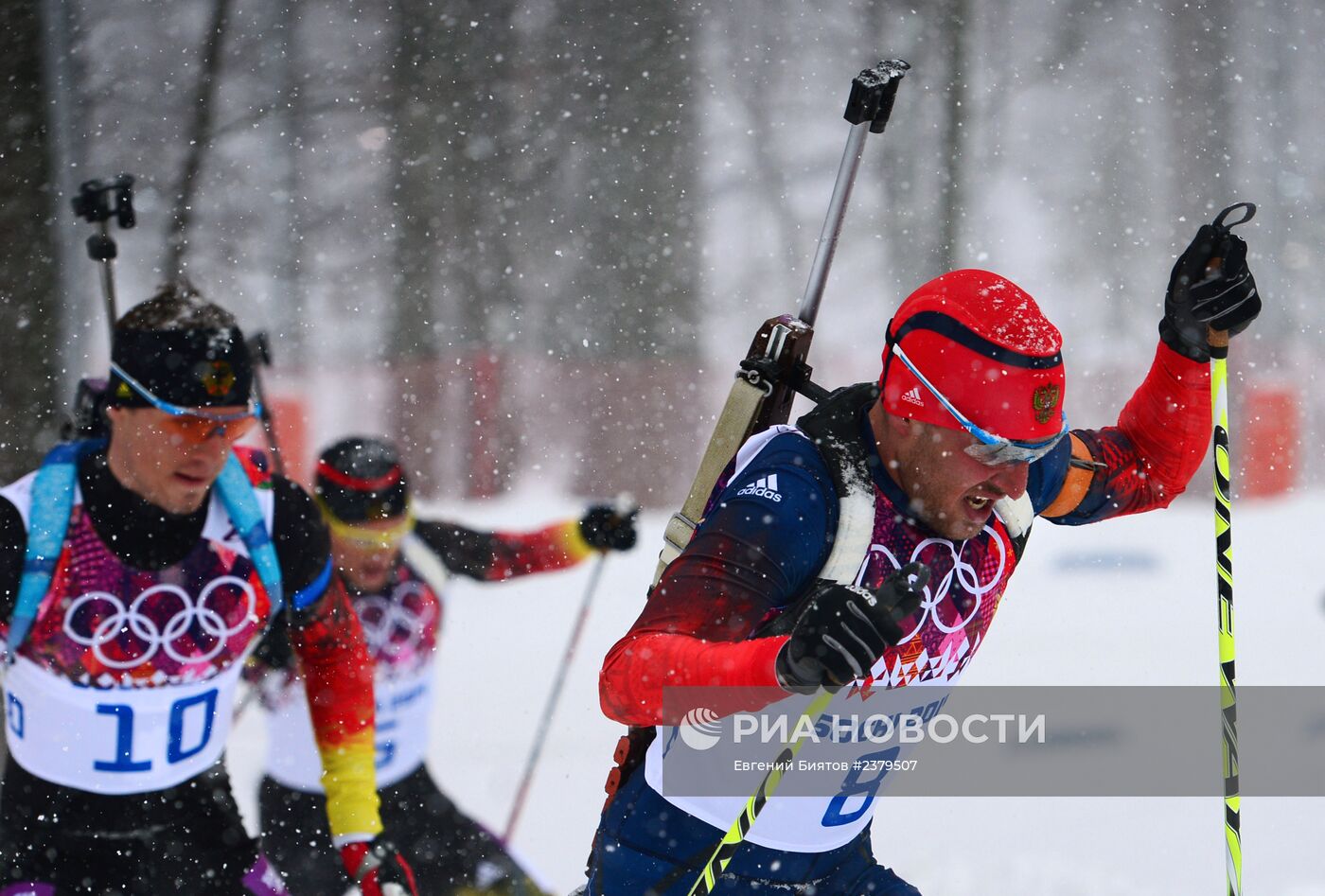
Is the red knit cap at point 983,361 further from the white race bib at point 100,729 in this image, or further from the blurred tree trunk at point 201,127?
the blurred tree trunk at point 201,127

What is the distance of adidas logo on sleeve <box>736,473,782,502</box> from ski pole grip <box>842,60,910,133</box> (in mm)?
906

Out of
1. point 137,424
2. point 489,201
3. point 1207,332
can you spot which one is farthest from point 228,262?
point 1207,332

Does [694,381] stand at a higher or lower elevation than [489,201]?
lower

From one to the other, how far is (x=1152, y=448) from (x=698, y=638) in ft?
4.20

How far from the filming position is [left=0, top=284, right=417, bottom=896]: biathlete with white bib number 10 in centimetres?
270

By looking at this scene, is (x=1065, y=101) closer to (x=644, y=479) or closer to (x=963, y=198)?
(x=963, y=198)

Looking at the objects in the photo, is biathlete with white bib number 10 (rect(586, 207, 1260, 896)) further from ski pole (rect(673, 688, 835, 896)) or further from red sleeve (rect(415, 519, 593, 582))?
red sleeve (rect(415, 519, 593, 582))

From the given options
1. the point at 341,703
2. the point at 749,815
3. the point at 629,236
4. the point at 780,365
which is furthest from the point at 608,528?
the point at 629,236

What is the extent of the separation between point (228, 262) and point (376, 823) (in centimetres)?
844

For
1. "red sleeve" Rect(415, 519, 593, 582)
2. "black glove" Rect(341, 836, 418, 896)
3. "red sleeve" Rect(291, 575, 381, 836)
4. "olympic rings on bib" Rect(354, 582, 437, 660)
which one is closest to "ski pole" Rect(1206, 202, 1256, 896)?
"black glove" Rect(341, 836, 418, 896)

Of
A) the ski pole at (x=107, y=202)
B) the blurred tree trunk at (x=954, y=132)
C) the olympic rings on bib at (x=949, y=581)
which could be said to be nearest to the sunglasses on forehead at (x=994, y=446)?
the olympic rings on bib at (x=949, y=581)

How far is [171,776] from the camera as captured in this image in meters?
2.85

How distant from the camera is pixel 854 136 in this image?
2615mm

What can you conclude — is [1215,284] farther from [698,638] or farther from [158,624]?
[158,624]
